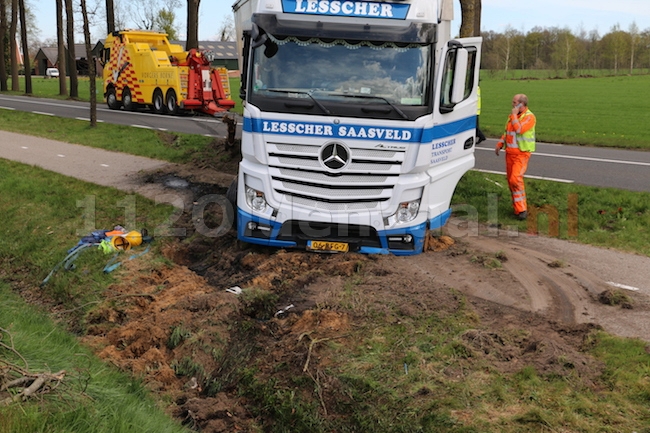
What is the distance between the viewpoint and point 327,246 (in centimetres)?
814

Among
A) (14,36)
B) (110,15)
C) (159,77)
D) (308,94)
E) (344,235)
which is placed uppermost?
(110,15)

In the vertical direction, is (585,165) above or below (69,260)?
above

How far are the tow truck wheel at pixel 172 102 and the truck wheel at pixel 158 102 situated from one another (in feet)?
1.21

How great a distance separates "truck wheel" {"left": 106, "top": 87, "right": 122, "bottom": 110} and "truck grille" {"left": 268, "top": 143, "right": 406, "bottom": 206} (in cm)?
2256

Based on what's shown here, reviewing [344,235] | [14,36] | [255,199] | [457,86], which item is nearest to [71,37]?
[14,36]

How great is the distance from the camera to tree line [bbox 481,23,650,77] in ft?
250

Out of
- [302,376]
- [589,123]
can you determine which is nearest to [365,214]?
[302,376]

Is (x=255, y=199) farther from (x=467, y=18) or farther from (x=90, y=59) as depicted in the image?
(x=90, y=59)

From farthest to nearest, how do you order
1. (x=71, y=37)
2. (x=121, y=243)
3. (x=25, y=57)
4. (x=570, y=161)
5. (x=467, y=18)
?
(x=25, y=57)
(x=71, y=37)
(x=570, y=161)
(x=467, y=18)
(x=121, y=243)

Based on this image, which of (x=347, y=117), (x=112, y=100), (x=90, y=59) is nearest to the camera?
(x=347, y=117)

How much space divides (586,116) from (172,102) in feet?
55.5

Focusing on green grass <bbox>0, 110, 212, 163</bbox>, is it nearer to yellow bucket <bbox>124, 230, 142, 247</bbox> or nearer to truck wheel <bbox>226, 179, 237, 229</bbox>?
truck wheel <bbox>226, 179, 237, 229</bbox>

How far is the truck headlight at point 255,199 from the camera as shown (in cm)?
812

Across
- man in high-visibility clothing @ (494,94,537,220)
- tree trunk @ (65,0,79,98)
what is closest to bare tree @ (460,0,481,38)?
man in high-visibility clothing @ (494,94,537,220)
